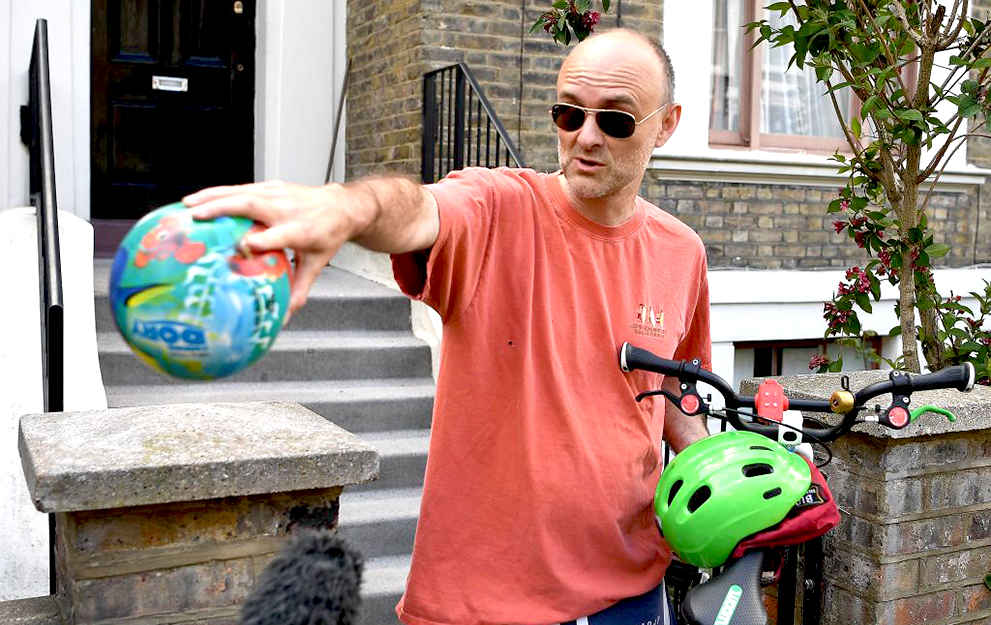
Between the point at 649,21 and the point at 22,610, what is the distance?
19.6 feet

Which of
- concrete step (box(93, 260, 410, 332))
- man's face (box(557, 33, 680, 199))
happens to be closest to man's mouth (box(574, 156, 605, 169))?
man's face (box(557, 33, 680, 199))

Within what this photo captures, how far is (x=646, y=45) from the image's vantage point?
2.39 metres

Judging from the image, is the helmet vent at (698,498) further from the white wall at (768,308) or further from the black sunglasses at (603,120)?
the white wall at (768,308)

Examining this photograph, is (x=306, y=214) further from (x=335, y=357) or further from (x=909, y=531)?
(x=335, y=357)

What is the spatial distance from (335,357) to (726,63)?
3.98 meters

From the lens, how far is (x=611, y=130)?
7.50 ft

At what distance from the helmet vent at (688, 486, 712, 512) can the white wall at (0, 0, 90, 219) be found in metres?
5.54

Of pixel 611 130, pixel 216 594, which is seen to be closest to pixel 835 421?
pixel 611 130

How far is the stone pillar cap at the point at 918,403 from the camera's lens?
3340 mm

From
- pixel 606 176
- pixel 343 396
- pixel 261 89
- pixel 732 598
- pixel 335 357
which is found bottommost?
pixel 343 396

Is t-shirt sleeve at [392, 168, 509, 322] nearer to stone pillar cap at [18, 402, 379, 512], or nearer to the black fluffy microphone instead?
stone pillar cap at [18, 402, 379, 512]

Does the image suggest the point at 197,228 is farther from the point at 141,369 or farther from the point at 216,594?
the point at 141,369

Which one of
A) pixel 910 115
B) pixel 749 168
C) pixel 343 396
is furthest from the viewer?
pixel 749 168

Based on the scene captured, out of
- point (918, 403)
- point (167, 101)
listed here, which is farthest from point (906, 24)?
point (167, 101)
